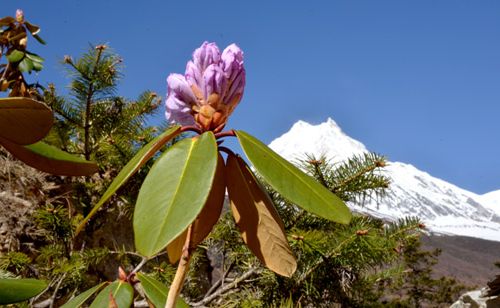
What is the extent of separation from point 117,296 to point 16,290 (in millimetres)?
81

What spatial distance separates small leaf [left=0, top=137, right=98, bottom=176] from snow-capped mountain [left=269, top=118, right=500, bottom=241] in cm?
7487

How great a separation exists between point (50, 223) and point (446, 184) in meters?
103

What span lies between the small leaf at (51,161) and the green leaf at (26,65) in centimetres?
80

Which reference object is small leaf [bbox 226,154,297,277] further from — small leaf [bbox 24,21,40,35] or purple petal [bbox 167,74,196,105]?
small leaf [bbox 24,21,40,35]

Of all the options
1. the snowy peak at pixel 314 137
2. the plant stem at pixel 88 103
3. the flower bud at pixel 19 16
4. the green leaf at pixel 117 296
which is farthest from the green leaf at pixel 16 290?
the snowy peak at pixel 314 137

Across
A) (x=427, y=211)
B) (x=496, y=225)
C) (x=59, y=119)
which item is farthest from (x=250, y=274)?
(x=496, y=225)

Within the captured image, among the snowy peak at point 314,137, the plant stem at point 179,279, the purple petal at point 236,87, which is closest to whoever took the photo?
the plant stem at point 179,279

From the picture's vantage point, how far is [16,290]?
34 centimetres

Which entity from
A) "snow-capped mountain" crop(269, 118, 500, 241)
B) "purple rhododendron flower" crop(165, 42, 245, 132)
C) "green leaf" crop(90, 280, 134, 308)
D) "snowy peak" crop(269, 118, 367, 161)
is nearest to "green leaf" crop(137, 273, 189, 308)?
"green leaf" crop(90, 280, 134, 308)

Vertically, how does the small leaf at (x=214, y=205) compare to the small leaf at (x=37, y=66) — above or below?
below

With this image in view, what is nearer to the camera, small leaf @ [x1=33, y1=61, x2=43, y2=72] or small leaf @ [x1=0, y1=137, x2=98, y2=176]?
small leaf @ [x1=0, y1=137, x2=98, y2=176]

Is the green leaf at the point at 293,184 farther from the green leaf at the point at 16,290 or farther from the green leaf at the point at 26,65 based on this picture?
the green leaf at the point at 26,65

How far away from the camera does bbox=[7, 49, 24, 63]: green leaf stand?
101 cm

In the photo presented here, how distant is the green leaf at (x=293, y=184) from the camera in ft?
0.94
